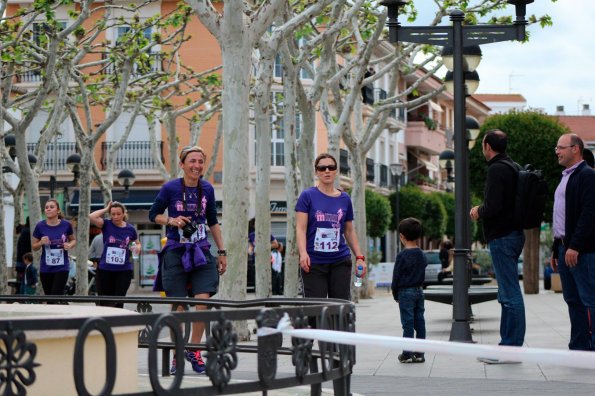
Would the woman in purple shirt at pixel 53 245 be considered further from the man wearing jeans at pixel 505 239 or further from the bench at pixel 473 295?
the man wearing jeans at pixel 505 239

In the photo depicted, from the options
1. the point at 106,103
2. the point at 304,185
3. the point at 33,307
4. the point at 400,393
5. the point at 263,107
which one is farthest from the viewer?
the point at 106,103

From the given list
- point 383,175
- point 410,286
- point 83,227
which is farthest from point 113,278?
point 383,175

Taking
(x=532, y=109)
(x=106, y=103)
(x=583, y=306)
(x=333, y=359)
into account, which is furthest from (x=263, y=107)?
(x=532, y=109)

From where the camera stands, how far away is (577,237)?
1111 cm

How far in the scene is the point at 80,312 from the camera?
729 centimetres

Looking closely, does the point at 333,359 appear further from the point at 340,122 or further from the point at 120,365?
the point at 340,122

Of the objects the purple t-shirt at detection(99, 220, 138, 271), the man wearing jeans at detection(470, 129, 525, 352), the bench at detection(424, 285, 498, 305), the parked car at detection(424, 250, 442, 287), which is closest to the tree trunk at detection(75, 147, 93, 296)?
the purple t-shirt at detection(99, 220, 138, 271)

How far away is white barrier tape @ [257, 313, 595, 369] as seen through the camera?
5.30 meters

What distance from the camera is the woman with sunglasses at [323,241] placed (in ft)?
38.6

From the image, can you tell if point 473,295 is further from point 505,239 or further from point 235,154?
point 505,239

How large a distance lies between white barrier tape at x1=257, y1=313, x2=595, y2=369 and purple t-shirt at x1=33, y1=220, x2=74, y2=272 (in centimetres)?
1253

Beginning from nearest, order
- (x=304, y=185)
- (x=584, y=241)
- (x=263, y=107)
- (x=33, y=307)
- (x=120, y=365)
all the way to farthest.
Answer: (x=120, y=365)
(x=33, y=307)
(x=584, y=241)
(x=263, y=107)
(x=304, y=185)

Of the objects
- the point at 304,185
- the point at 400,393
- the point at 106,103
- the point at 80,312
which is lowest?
the point at 400,393

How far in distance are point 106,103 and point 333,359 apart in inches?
1113
